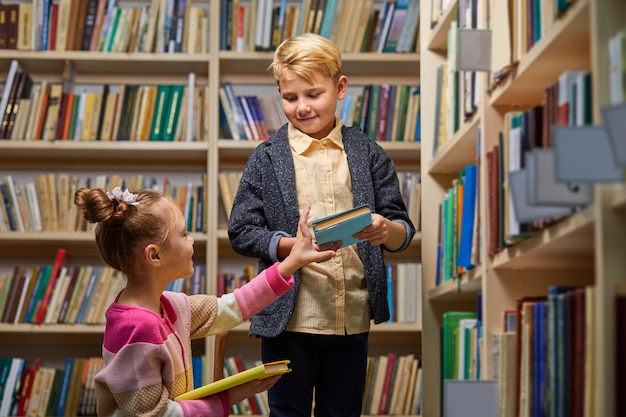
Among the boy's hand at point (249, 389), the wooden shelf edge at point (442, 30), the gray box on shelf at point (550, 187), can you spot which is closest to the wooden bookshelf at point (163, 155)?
the wooden shelf edge at point (442, 30)

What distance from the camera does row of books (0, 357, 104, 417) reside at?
12.3 feet

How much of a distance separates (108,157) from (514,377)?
2.75m

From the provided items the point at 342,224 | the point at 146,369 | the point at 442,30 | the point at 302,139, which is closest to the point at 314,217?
the point at 302,139

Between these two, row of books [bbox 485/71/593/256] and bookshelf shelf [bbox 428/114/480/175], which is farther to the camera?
bookshelf shelf [bbox 428/114/480/175]

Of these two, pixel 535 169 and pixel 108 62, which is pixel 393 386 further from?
pixel 535 169

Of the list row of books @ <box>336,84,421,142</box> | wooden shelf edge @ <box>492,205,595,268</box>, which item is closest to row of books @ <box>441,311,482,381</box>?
wooden shelf edge @ <box>492,205,595,268</box>

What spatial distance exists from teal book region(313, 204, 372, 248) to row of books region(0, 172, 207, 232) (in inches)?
75.5

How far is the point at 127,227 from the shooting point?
207 cm

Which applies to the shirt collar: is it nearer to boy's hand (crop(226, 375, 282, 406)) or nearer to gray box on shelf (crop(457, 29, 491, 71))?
gray box on shelf (crop(457, 29, 491, 71))

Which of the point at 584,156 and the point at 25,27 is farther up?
the point at 25,27

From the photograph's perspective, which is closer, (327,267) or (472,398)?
(472,398)

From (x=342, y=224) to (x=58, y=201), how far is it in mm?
2229

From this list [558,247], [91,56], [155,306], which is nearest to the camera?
[558,247]

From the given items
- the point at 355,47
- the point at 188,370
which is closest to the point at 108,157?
the point at 355,47
